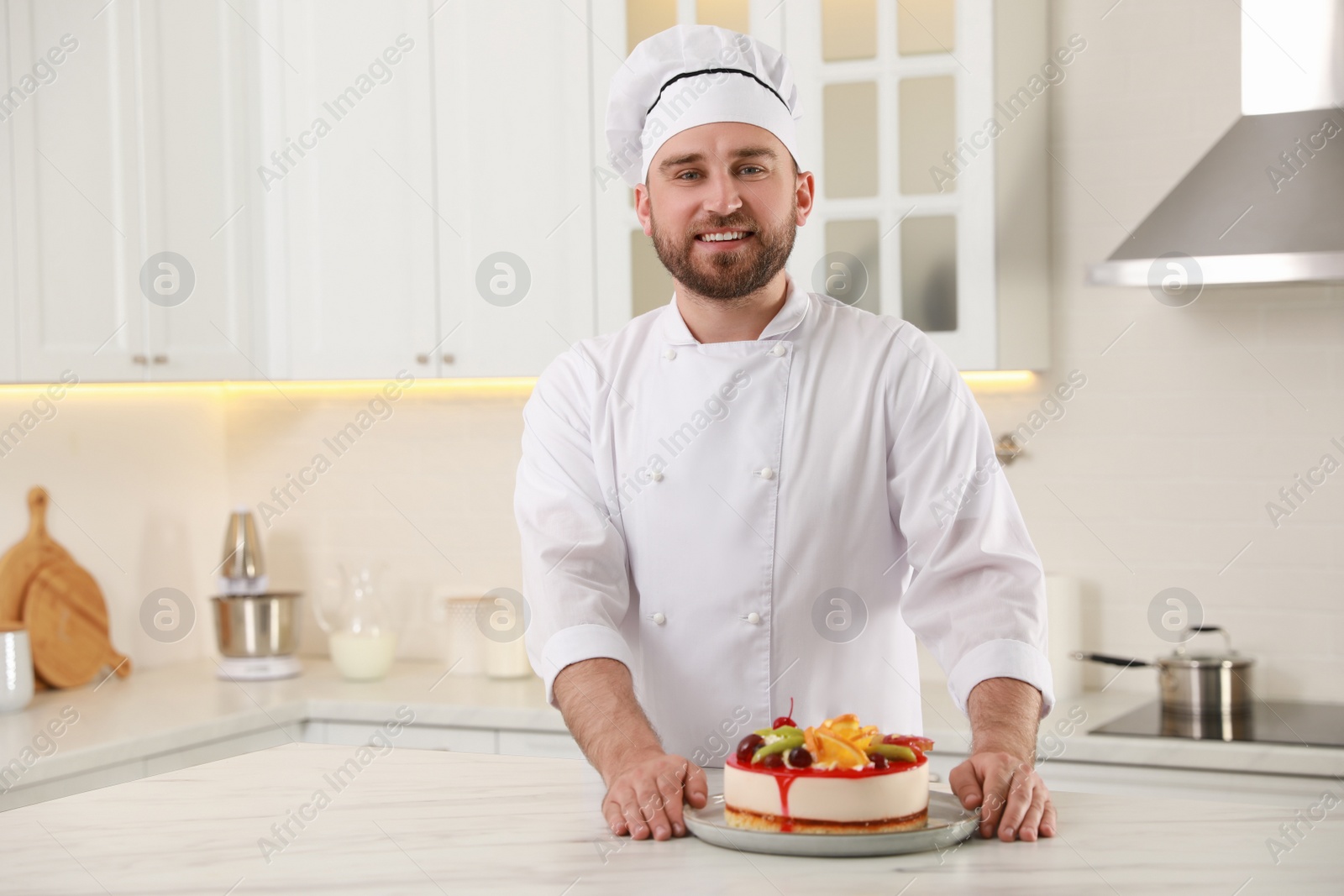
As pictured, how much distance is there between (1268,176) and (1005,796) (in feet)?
5.50

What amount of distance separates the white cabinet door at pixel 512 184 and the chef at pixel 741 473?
1078 mm

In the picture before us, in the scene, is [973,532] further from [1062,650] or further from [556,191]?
→ [556,191]

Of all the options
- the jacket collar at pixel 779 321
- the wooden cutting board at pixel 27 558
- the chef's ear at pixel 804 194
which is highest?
the chef's ear at pixel 804 194

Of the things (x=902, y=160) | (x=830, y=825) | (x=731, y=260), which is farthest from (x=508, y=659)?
(x=830, y=825)

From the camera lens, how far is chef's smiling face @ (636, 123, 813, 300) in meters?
1.65

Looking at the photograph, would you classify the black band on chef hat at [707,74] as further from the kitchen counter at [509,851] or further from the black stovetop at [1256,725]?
the black stovetop at [1256,725]

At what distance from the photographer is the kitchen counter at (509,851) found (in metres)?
1.02

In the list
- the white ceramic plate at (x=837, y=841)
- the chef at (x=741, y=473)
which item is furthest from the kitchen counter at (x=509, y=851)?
the chef at (x=741, y=473)

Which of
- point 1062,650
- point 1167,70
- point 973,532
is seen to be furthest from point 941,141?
point 973,532

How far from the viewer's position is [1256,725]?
2469 millimetres

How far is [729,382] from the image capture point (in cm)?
176

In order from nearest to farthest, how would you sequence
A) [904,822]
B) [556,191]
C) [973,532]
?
[904,822] → [973,532] → [556,191]

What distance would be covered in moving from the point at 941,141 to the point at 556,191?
2.56 ft

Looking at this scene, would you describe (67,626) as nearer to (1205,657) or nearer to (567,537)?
(567,537)
